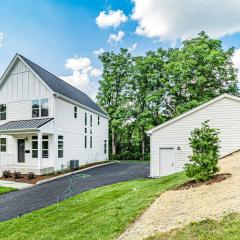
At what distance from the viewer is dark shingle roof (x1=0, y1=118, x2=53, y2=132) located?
19.7 metres

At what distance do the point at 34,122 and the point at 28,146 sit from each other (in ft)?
7.45

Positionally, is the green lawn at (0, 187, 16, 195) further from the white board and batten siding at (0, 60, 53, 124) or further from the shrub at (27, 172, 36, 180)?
the white board and batten siding at (0, 60, 53, 124)

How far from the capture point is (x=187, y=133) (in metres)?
16.3

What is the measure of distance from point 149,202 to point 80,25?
1855cm

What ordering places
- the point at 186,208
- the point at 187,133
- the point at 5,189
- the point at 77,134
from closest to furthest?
the point at 186,208, the point at 5,189, the point at 187,133, the point at 77,134

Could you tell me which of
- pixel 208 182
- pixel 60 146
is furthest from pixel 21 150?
pixel 208 182

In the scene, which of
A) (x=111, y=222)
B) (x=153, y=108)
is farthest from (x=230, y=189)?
(x=153, y=108)

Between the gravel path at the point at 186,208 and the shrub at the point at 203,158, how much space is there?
0.71 meters

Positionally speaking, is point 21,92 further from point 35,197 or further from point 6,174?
point 35,197

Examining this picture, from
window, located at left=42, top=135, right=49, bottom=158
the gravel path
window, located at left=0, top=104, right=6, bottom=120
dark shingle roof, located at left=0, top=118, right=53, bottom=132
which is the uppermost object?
window, located at left=0, top=104, right=6, bottom=120

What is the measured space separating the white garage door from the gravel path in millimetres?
8831

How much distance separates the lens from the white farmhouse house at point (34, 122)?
66.8ft

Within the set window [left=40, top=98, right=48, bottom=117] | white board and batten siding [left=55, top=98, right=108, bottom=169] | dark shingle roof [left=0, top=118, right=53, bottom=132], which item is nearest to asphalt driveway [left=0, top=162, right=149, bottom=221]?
dark shingle roof [left=0, top=118, right=53, bottom=132]

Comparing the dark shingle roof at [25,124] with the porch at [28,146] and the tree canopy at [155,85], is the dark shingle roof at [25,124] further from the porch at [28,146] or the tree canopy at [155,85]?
the tree canopy at [155,85]
